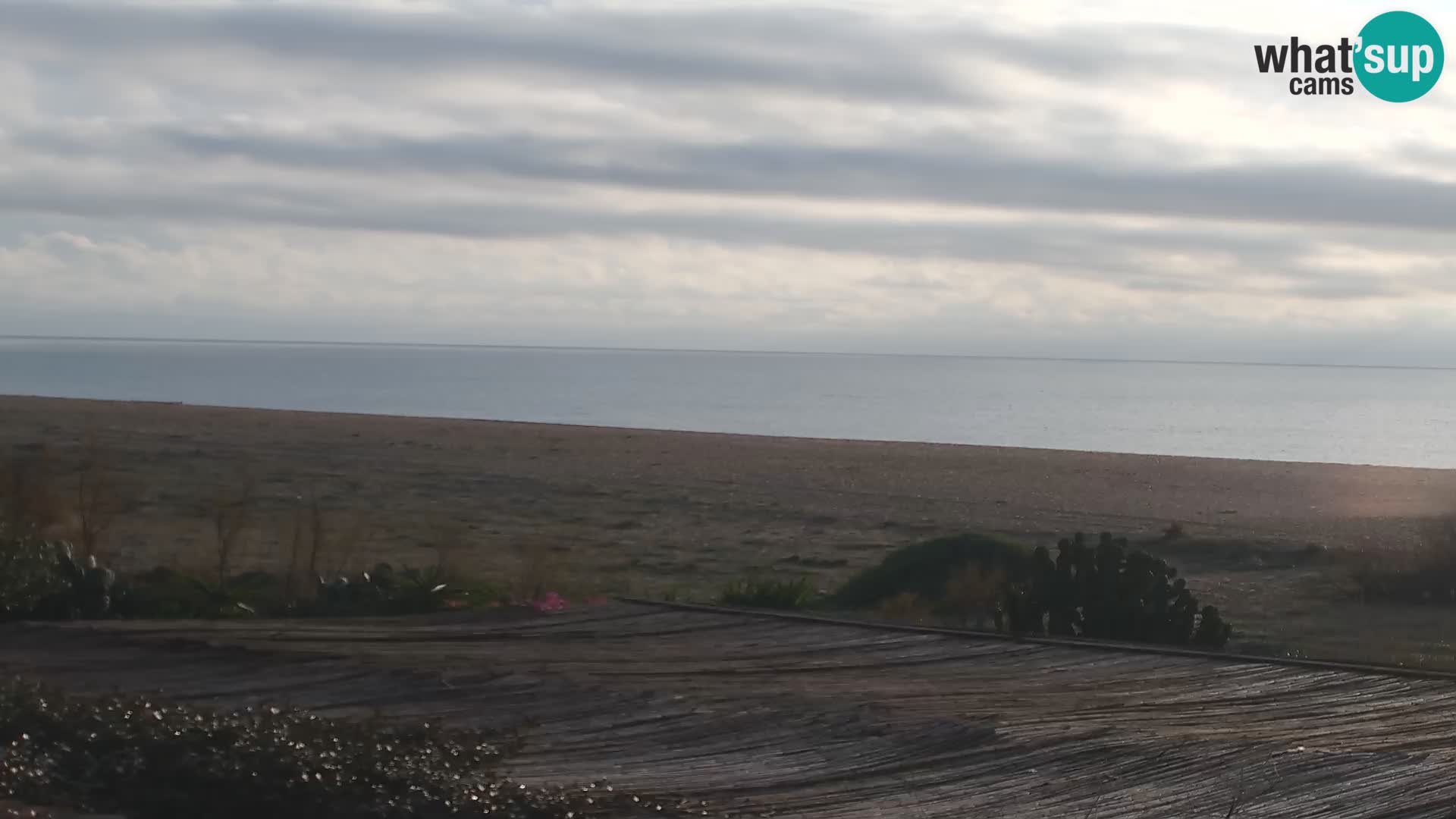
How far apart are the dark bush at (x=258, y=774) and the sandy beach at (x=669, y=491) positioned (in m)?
8.87

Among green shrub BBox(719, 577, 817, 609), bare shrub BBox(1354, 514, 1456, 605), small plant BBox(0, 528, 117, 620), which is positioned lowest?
bare shrub BBox(1354, 514, 1456, 605)

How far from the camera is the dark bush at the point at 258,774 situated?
4520 millimetres

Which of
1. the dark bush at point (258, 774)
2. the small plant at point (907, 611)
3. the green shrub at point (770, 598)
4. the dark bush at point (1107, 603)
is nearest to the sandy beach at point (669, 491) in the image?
the green shrub at point (770, 598)

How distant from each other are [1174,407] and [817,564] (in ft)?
333

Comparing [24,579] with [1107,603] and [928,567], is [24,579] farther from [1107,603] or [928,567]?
[928,567]

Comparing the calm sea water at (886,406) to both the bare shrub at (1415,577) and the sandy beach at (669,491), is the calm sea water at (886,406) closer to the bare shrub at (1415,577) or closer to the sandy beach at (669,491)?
the sandy beach at (669,491)

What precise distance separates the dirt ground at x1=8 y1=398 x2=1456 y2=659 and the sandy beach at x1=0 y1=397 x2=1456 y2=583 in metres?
0.12

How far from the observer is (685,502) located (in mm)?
28688

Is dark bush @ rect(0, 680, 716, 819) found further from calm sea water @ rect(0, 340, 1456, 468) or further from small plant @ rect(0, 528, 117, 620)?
calm sea water @ rect(0, 340, 1456, 468)

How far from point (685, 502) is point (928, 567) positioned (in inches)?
552

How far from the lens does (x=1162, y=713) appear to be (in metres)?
6.34

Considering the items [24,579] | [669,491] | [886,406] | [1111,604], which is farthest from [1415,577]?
[886,406]

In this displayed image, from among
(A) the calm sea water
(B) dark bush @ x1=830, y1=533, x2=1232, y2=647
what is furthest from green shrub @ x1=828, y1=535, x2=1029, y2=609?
(A) the calm sea water

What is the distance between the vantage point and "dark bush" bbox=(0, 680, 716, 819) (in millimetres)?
4520
